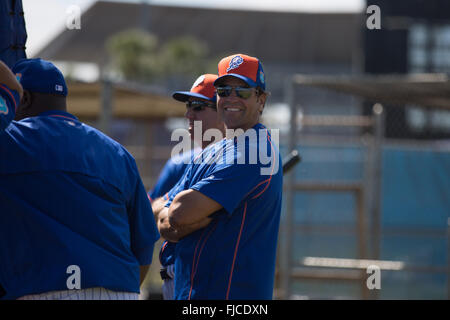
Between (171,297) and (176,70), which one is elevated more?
(176,70)

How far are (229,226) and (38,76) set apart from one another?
1096 millimetres

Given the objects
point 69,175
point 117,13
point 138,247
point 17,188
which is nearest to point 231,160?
point 138,247

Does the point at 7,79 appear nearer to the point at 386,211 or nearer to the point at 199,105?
the point at 199,105

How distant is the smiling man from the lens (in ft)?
9.99

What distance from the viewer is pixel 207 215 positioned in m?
3.08

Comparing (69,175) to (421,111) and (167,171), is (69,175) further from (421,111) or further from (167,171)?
(421,111)

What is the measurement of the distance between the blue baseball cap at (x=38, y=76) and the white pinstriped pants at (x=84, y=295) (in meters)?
0.86

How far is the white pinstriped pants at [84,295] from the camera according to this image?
2520 mm

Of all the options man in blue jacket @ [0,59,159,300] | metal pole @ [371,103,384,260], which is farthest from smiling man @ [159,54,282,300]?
metal pole @ [371,103,384,260]

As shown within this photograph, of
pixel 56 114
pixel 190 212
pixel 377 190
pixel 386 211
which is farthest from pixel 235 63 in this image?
pixel 386 211

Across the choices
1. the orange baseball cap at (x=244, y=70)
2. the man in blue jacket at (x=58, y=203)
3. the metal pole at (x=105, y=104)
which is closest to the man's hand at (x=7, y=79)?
the man in blue jacket at (x=58, y=203)

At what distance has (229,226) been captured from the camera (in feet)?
10.1
